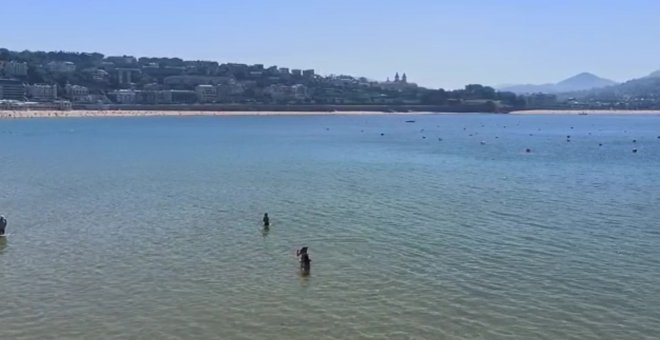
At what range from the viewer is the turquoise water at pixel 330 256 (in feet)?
66.8

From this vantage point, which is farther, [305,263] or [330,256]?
[330,256]

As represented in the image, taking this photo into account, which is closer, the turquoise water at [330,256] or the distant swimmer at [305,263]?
the turquoise water at [330,256]

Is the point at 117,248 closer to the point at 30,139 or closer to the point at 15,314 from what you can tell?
the point at 15,314

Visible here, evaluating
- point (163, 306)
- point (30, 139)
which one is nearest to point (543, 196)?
point (163, 306)

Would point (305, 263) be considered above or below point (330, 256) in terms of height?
above

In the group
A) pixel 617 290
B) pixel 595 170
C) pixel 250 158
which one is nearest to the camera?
pixel 617 290

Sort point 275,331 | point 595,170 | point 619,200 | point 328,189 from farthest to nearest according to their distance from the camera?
point 595,170
point 328,189
point 619,200
point 275,331

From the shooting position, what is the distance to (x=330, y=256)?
92.5 feet

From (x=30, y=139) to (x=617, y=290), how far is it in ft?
332

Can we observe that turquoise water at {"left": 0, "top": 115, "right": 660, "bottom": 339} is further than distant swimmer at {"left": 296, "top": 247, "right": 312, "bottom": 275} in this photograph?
No

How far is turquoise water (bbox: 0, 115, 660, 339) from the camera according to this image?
2038cm

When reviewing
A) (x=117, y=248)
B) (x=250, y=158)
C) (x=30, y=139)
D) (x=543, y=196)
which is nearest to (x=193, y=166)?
(x=250, y=158)

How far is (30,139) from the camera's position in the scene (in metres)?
108

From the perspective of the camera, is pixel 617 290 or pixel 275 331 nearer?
pixel 275 331
